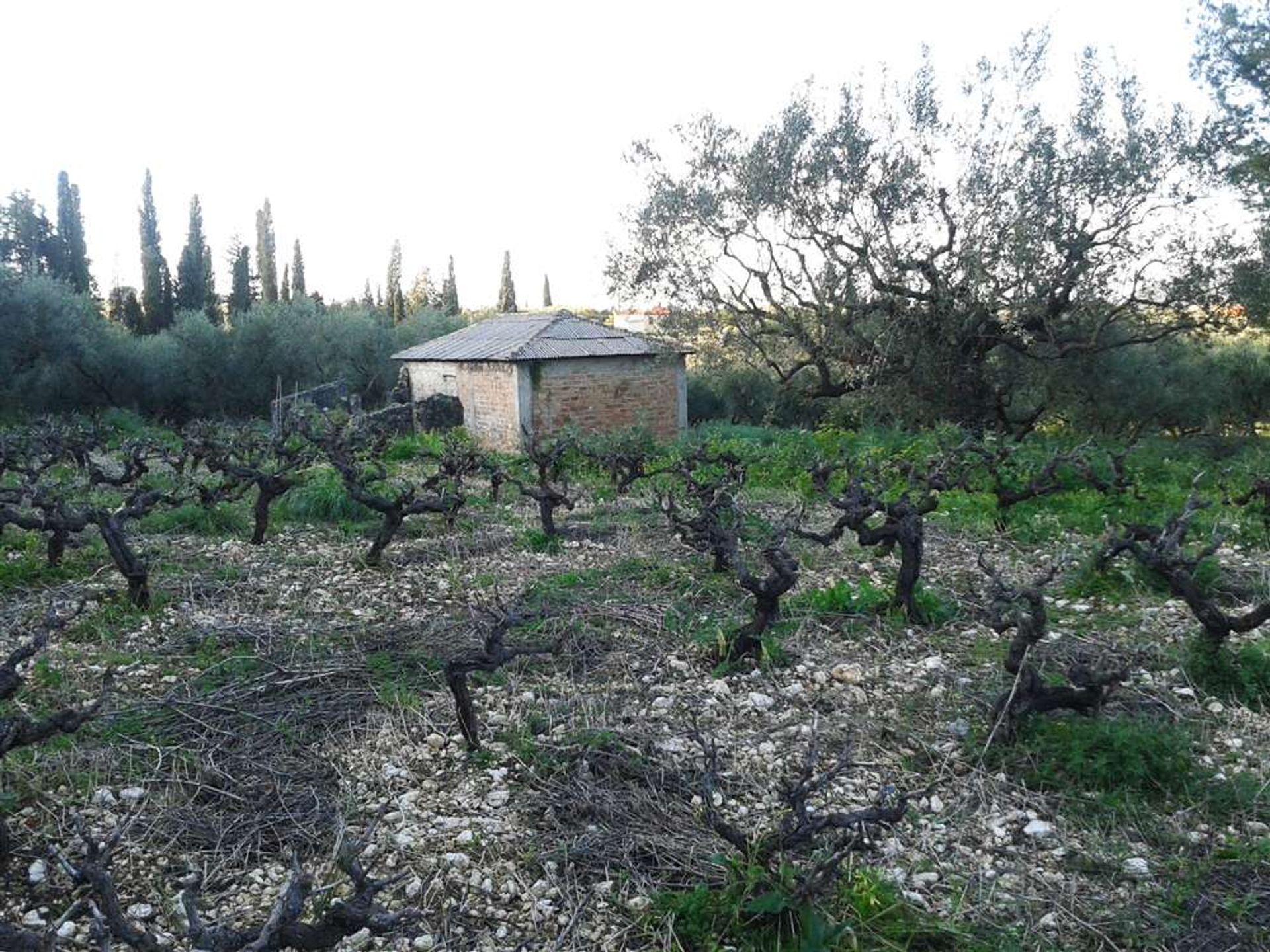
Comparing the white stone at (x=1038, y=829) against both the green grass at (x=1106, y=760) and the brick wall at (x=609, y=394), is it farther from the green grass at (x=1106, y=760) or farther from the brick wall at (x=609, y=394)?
the brick wall at (x=609, y=394)

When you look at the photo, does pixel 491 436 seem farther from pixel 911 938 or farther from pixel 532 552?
pixel 911 938

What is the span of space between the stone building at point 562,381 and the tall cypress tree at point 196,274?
23251 mm

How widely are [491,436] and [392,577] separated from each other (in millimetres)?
13613

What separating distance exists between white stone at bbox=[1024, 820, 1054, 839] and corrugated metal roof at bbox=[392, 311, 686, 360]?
58.1 feet

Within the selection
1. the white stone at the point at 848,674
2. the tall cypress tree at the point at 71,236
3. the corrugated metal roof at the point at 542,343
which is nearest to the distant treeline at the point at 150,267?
the tall cypress tree at the point at 71,236

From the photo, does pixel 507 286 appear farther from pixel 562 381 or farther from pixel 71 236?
pixel 562 381

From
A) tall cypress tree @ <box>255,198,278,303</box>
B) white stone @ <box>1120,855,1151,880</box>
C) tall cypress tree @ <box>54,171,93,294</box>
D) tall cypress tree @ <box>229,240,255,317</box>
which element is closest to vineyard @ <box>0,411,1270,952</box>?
white stone @ <box>1120,855,1151,880</box>

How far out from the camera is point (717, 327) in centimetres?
2070

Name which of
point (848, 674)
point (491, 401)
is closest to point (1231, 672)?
point (848, 674)

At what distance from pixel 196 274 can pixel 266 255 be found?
8.10m

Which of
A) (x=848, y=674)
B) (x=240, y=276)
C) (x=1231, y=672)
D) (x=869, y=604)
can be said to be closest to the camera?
(x=1231, y=672)

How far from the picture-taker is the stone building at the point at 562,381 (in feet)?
71.6

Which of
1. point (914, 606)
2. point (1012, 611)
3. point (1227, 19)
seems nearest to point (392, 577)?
point (914, 606)

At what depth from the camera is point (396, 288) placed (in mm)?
52531
